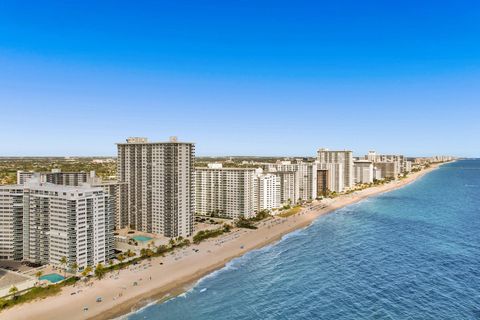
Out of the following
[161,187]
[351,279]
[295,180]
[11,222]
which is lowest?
[351,279]

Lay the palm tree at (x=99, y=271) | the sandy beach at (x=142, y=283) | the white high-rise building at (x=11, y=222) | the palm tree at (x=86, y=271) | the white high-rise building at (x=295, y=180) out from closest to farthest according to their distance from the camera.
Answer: the sandy beach at (x=142, y=283) < the palm tree at (x=86, y=271) < the palm tree at (x=99, y=271) < the white high-rise building at (x=11, y=222) < the white high-rise building at (x=295, y=180)

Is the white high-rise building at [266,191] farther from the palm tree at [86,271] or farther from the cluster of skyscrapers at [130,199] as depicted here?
the palm tree at [86,271]

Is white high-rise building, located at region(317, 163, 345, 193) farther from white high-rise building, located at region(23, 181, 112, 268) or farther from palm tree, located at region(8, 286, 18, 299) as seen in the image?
palm tree, located at region(8, 286, 18, 299)

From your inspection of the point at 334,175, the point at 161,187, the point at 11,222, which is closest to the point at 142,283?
the point at 11,222

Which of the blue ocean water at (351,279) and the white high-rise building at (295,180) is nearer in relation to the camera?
the blue ocean water at (351,279)

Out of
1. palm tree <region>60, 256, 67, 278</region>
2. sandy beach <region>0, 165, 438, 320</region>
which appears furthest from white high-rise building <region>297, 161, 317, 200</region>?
palm tree <region>60, 256, 67, 278</region>

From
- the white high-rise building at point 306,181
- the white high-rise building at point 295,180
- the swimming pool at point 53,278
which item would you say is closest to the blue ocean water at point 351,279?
the swimming pool at point 53,278

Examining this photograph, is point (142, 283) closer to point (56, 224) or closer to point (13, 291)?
point (13, 291)

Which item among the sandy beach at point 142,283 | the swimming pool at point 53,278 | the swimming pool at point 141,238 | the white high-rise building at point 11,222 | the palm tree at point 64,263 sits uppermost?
the white high-rise building at point 11,222
